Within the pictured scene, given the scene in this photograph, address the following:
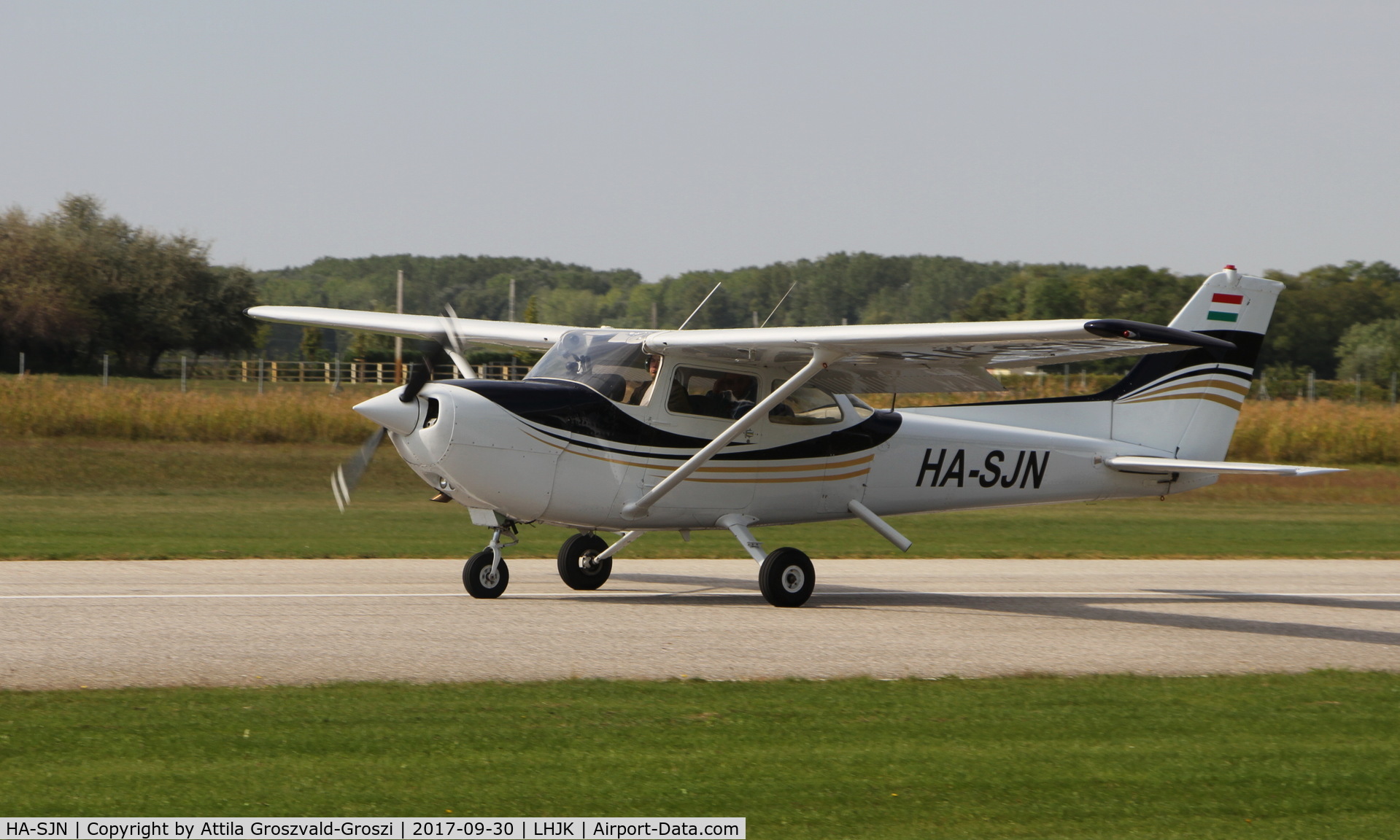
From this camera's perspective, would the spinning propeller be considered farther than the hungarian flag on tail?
No

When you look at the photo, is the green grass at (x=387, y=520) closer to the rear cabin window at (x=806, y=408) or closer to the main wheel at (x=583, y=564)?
the main wheel at (x=583, y=564)

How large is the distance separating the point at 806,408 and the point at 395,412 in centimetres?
416

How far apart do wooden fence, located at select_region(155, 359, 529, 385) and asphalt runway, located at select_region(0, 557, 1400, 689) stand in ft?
100

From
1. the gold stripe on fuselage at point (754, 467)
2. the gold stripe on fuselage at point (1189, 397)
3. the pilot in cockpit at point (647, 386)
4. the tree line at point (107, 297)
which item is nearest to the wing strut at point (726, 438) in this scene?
the gold stripe on fuselage at point (754, 467)

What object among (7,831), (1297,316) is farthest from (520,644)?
(1297,316)

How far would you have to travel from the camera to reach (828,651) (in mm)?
10289

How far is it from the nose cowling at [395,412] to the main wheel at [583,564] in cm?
281

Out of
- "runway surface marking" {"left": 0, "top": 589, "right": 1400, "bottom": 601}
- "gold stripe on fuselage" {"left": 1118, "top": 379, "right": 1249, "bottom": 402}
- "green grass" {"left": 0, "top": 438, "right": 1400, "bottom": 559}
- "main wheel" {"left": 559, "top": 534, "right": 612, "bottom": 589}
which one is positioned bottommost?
"green grass" {"left": 0, "top": 438, "right": 1400, "bottom": 559}

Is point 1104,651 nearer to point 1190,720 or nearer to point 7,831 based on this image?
point 1190,720

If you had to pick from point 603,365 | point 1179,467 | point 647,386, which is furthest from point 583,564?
point 1179,467

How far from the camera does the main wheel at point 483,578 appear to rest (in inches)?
505

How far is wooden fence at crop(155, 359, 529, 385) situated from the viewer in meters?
47.8

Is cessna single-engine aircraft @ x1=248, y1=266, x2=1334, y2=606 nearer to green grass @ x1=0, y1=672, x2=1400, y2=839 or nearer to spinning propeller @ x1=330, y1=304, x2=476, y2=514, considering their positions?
spinning propeller @ x1=330, y1=304, x2=476, y2=514

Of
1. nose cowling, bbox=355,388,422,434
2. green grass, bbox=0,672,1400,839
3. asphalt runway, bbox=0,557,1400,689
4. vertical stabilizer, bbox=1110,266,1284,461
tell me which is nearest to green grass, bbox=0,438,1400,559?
asphalt runway, bbox=0,557,1400,689
